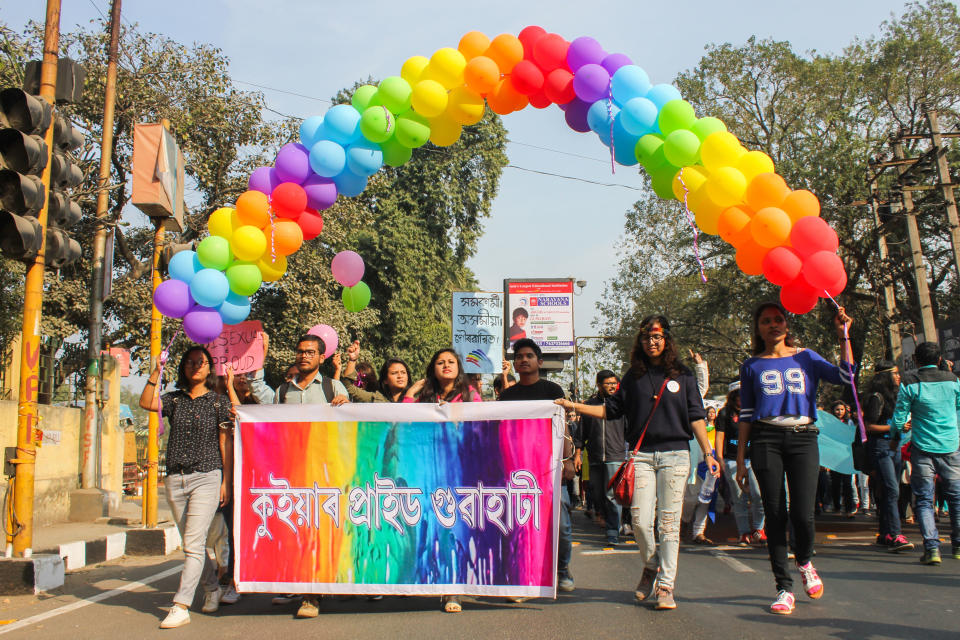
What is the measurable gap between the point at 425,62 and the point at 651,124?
2.28 m

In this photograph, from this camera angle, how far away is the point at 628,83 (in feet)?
25.5

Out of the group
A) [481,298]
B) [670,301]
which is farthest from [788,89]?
[481,298]

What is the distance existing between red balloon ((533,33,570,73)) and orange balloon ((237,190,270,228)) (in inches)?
115

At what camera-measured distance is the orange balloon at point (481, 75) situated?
7.99m

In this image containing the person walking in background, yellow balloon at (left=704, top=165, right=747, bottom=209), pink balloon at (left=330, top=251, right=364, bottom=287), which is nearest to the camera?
yellow balloon at (left=704, top=165, right=747, bottom=209)

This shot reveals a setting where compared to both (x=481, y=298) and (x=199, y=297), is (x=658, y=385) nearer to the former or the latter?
(x=199, y=297)

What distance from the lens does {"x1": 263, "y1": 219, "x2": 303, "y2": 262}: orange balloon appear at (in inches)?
305

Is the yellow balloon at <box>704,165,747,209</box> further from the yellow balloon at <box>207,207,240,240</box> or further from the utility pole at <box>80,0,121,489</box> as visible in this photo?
the utility pole at <box>80,0,121,489</box>

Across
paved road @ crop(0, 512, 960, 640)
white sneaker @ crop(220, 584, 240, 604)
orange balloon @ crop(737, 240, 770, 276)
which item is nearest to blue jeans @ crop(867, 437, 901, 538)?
paved road @ crop(0, 512, 960, 640)

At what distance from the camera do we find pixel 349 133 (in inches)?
318

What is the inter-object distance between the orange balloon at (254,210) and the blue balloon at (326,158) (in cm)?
60

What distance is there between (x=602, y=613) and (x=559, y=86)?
4.95 meters

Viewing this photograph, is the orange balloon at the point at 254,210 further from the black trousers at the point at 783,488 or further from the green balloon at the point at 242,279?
the black trousers at the point at 783,488

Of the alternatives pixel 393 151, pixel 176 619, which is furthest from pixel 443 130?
pixel 176 619
